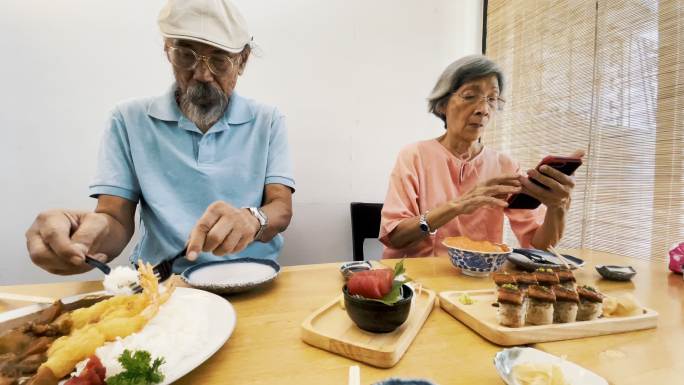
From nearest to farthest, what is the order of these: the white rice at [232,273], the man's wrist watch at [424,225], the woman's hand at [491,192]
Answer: the white rice at [232,273] < the woman's hand at [491,192] < the man's wrist watch at [424,225]

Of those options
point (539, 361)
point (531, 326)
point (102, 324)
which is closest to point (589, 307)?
point (531, 326)

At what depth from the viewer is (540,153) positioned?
252 cm

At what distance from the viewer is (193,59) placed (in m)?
1.62

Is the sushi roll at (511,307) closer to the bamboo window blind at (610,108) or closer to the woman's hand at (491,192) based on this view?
the woman's hand at (491,192)

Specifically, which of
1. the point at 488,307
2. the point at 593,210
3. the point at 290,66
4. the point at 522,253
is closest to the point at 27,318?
the point at 488,307

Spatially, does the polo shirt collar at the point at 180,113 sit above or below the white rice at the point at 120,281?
above

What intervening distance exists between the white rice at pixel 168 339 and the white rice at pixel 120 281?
0.21 meters

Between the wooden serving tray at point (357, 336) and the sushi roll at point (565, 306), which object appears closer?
the wooden serving tray at point (357, 336)

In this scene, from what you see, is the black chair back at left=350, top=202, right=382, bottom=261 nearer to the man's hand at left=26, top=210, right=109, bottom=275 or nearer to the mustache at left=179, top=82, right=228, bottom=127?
the mustache at left=179, top=82, right=228, bottom=127

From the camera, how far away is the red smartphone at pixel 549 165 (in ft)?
4.65

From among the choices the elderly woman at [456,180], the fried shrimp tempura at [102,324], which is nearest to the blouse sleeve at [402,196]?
the elderly woman at [456,180]

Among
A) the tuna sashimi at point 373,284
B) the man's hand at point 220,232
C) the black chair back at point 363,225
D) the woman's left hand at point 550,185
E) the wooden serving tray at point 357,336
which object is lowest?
the black chair back at point 363,225

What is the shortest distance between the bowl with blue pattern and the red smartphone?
1.40 ft

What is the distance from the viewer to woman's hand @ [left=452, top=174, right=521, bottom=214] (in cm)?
149
